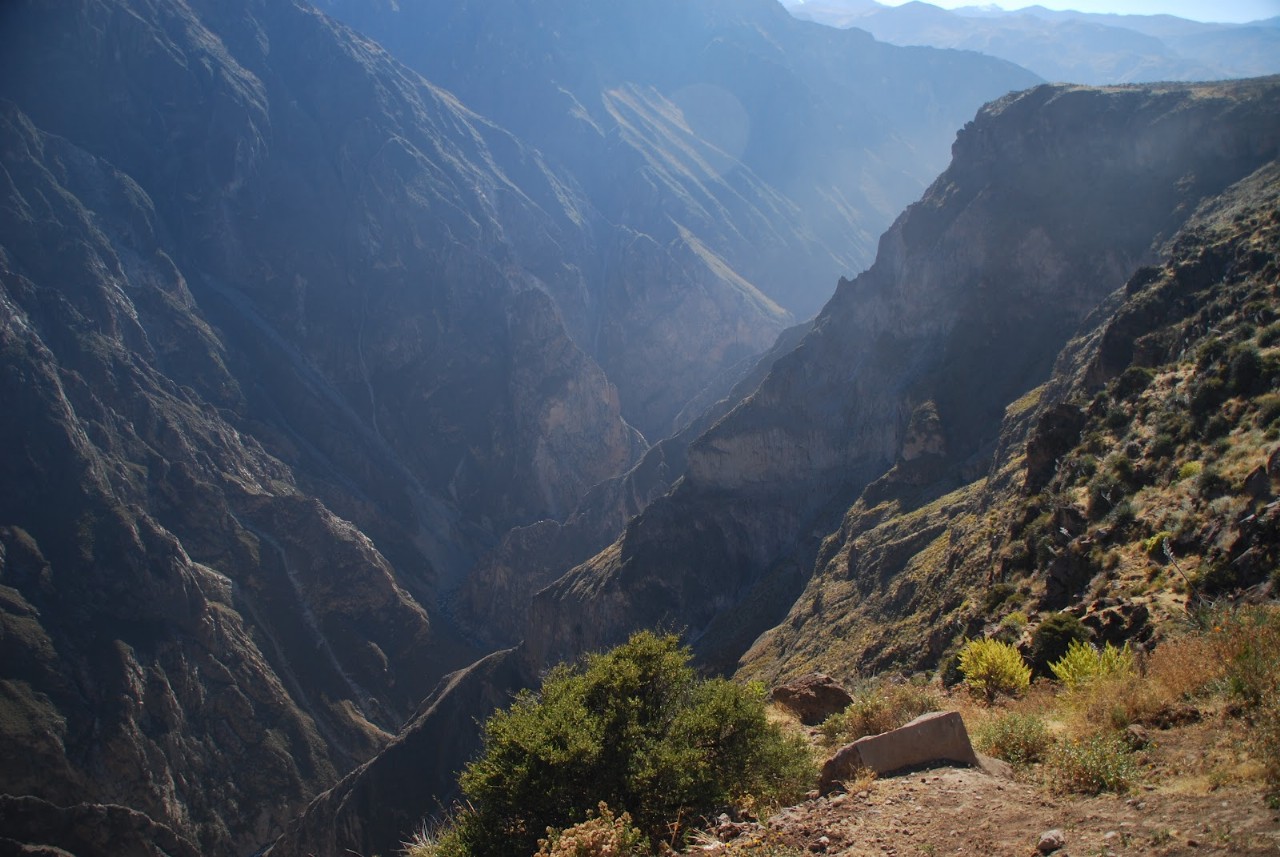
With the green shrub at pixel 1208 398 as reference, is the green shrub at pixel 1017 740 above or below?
below

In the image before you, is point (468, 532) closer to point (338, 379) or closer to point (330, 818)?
point (338, 379)

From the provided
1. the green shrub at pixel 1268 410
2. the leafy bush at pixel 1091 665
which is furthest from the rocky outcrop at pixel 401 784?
the leafy bush at pixel 1091 665

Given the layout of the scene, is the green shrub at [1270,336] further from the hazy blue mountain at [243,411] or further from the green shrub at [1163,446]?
the hazy blue mountain at [243,411]

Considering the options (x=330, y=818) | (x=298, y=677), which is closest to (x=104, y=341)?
(x=298, y=677)

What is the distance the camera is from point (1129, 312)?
4162 cm

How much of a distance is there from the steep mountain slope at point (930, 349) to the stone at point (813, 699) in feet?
123

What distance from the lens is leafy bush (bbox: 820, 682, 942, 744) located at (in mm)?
16281

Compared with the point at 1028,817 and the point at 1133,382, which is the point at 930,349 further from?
the point at 1028,817

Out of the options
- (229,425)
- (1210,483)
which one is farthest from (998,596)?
(229,425)

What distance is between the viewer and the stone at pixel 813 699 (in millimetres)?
20703

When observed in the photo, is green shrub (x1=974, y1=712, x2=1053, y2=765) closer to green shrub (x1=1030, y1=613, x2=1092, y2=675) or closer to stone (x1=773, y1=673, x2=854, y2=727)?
green shrub (x1=1030, y1=613, x2=1092, y2=675)

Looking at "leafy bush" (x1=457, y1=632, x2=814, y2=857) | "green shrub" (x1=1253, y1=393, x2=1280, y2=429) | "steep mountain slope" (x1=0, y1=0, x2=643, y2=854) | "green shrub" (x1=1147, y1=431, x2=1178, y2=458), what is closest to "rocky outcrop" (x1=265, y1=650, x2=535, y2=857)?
"steep mountain slope" (x1=0, y1=0, x2=643, y2=854)

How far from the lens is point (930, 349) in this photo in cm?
8588

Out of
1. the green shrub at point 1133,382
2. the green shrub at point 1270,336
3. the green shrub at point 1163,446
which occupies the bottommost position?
the green shrub at point 1163,446
